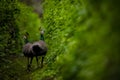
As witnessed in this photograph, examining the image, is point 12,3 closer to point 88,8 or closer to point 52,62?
point 52,62

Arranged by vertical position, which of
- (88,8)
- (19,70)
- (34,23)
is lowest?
(88,8)

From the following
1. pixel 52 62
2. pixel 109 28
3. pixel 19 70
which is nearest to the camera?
pixel 109 28

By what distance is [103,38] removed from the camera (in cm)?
226

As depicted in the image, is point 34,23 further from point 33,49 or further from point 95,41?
point 95,41

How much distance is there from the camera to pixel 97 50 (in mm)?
2324

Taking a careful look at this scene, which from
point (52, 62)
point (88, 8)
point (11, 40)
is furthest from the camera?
point (11, 40)

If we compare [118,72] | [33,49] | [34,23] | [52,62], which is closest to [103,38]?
[118,72]

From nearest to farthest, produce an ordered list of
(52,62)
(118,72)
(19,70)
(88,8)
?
(118,72) < (88,8) < (52,62) < (19,70)

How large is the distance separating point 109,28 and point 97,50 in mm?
214

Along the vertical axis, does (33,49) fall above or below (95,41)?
above

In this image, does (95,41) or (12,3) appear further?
(12,3)

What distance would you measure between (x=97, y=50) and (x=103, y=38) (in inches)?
4.6

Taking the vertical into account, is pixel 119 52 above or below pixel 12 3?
below

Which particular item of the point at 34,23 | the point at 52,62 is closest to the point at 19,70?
the point at 52,62
